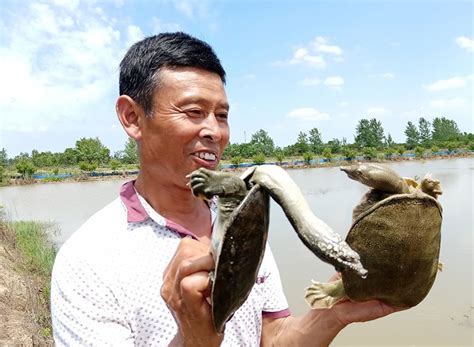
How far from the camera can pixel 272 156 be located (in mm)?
52500

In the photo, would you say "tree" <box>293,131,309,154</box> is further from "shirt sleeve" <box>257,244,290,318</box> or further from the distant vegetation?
"shirt sleeve" <box>257,244,290,318</box>

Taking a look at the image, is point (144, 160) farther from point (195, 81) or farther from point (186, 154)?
point (195, 81)

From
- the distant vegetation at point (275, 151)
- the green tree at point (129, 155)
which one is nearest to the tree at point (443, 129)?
the distant vegetation at point (275, 151)

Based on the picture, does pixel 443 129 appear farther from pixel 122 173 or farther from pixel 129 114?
pixel 129 114

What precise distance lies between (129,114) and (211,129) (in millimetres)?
443

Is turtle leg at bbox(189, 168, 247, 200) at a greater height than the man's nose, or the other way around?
the man's nose

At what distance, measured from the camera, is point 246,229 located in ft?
3.97

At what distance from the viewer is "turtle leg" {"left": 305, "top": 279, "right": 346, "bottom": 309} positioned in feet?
5.74

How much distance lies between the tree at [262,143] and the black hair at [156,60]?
172ft

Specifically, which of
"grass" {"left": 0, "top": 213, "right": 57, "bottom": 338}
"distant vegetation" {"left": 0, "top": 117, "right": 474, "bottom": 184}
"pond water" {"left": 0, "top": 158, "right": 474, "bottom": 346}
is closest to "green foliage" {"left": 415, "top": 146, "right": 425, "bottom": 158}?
"distant vegetation" {"left": 0, "top": 117, "right": 474, "bottom": 184}

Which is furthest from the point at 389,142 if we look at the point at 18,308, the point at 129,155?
the point at 18,308

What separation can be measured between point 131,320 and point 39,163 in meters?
56.0

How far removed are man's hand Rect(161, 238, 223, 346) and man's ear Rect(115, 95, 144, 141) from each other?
710mm

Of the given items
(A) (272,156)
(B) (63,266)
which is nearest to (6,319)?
(B) (63,266)
